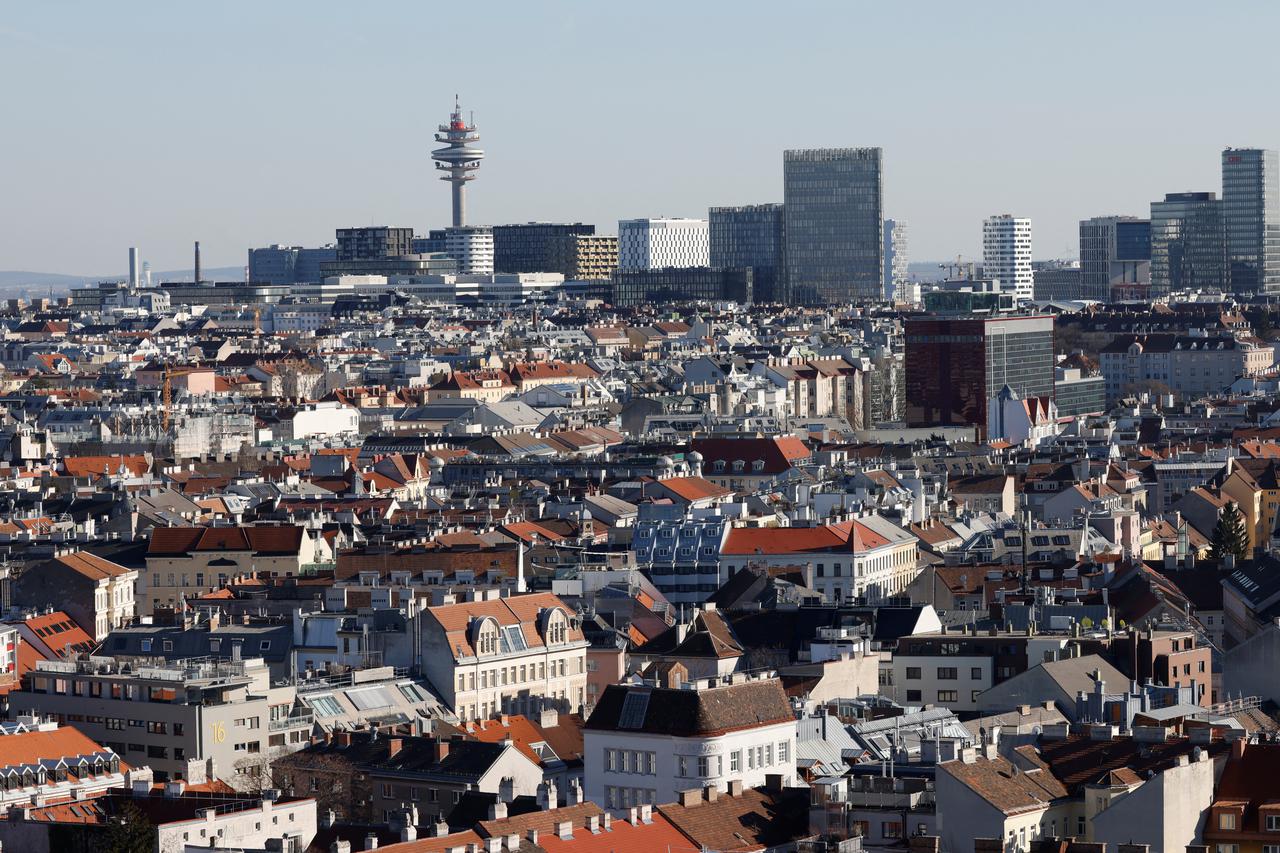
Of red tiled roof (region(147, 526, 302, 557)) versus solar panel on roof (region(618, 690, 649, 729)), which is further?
red tiled roof (region(147, 526, 302, 557))

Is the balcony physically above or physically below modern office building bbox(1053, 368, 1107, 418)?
above

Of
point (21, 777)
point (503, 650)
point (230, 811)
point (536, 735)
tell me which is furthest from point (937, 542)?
point (230, 811)

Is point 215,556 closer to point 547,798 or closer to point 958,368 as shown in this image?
point 547,798

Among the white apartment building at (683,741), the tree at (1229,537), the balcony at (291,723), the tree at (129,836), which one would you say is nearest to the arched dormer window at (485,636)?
the balcony at (291,723)

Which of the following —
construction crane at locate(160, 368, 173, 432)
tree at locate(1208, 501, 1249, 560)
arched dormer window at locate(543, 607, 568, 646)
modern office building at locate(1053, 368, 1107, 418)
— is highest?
arched dormer window at locate(543, 607, 568, 646)

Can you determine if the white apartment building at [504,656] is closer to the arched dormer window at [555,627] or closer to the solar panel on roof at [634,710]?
the arched dormer window at [555,627]

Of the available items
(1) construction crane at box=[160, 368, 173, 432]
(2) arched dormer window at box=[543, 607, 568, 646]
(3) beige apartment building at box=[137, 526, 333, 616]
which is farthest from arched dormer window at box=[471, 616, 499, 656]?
(1) construction crane at box=[160, 368, 173, 432]

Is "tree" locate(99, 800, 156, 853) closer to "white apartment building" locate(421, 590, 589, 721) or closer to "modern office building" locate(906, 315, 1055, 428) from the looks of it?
"white apartment building" locate(421, 590, 589, 721)
